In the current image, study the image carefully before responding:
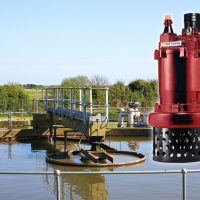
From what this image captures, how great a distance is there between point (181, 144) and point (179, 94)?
106mm

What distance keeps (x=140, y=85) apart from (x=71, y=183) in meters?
14.8

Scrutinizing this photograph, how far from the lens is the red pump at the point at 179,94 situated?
89 centimetres

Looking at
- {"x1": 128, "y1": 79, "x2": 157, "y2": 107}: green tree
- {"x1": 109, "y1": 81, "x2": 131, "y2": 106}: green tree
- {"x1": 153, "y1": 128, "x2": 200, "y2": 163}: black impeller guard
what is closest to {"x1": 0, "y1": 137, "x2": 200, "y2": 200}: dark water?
{"x1": 153, "y1": 128, "x2": 200, "y2": 163}: black impeller guard

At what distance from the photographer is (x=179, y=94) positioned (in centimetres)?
91

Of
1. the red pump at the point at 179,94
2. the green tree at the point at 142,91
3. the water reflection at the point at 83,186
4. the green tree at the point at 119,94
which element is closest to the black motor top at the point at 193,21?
the red pump at the point at 179,94

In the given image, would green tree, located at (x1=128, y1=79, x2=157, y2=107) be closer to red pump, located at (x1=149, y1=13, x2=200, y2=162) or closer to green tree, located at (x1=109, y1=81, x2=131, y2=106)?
green tree, located at (x1=109, y1=81, x2=131, y2=106)

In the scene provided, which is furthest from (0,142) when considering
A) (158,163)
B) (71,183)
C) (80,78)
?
(80,78)

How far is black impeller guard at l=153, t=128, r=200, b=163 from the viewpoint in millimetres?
913

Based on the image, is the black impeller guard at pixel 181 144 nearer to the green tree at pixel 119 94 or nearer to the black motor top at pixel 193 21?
the black motor top at pixel 193 21

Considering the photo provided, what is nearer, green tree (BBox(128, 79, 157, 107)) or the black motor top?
the black motor top

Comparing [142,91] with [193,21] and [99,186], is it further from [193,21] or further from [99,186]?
[193,21]

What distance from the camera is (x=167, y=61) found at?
91 centimetres

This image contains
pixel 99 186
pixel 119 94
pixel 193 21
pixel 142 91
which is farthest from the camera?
pixel 119 94

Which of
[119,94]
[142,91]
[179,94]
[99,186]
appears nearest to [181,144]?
[179,94]
